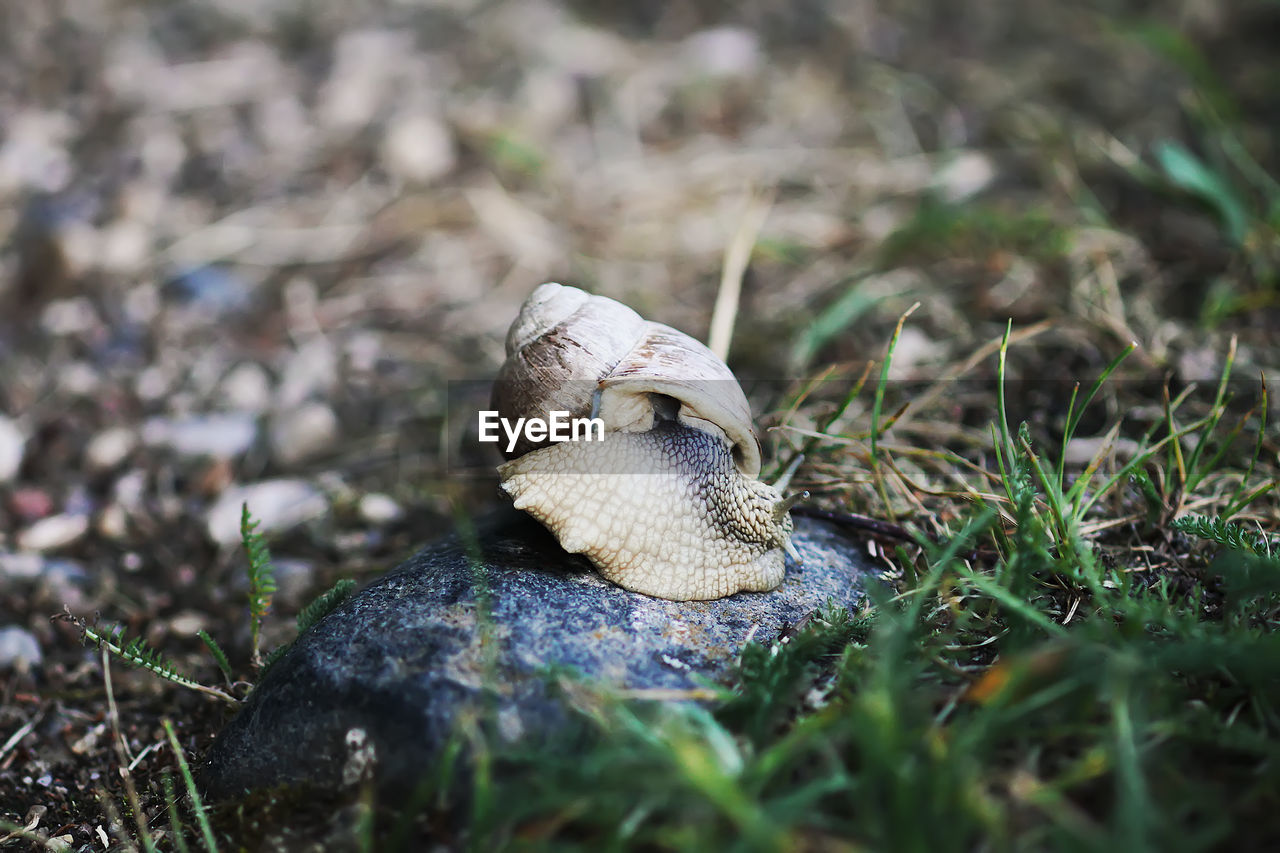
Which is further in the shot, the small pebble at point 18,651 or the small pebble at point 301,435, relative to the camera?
the small pebble at point 301,435

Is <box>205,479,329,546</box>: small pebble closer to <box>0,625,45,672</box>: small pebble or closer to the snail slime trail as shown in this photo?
<box>0,625,45,672</box>: small pebble

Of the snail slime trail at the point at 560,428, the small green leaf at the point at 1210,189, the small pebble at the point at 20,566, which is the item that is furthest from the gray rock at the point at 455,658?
the small green leaf at the point at 1210,189

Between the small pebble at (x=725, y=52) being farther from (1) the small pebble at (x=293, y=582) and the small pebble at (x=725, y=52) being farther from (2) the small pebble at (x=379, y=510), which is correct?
(1) the small pebble at (x=293, y=582)

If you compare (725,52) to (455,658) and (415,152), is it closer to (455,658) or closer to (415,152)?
(415,152)

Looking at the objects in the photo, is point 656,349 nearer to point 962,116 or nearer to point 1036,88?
point 962,116

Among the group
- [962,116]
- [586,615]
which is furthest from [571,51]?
[586,615]

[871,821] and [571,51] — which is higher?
[571,51]

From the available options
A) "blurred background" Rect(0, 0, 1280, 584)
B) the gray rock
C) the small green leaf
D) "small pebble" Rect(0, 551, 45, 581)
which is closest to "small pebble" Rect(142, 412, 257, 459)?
"blurred background" Rect(0, 0, 1280, 584)
